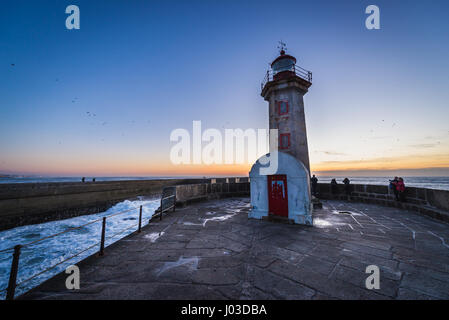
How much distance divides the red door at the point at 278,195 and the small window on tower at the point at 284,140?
3.01m

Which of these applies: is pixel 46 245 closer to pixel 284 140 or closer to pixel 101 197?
pixel 101 197

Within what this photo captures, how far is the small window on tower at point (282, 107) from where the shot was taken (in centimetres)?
1009

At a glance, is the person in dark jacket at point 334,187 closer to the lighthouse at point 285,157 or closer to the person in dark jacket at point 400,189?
the person in dark jacket at point 400,189

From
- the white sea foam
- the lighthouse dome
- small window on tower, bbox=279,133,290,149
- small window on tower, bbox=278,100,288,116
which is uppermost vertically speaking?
the lighthouse dome

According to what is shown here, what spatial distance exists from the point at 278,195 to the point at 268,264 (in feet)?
13.7

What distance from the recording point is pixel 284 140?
9.99 metres

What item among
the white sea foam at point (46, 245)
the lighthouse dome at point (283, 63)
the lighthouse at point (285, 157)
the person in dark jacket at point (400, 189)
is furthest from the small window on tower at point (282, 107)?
the white sea foam at point (46, 245)

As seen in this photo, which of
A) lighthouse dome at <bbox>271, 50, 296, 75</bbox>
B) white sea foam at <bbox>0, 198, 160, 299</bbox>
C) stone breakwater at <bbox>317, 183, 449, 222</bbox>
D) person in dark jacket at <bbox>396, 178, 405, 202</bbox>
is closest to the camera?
white sea foam at <bbox>0, 198, 160, 299</bbox>

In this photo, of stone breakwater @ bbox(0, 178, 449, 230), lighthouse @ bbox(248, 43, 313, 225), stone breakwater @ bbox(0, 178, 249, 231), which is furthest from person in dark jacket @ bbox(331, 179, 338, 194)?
stone breakwater @ bbox(0, 178, 249, 231)

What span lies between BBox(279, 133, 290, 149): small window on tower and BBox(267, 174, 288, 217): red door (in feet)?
Answer: 9.89

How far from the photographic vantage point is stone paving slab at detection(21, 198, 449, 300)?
285 cm

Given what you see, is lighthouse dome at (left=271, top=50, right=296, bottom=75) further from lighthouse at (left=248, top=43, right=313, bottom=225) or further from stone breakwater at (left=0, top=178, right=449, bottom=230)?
stone breakwater at (left=0, top=178, right=449, bottom=230)

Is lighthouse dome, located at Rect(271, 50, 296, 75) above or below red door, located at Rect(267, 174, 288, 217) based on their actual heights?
above
